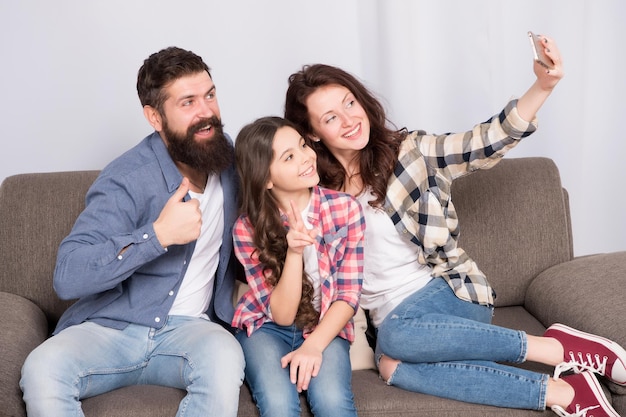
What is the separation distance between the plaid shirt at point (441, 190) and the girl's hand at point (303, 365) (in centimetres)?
44

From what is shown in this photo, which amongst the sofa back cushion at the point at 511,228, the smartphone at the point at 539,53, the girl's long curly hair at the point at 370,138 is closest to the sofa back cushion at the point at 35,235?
the girl's long curly hair at the point at 370,138

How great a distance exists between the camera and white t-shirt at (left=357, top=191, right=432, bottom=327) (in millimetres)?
2312

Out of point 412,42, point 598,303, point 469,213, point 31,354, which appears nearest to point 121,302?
point 31,354

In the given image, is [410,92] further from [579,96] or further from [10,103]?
[10,103]

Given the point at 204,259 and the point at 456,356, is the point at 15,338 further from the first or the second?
the point at 456,356

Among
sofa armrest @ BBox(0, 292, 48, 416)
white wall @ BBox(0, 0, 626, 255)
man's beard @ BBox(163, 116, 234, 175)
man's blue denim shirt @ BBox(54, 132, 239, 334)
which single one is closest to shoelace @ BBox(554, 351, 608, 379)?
man's blue denim shirt @ BBox(54, 132, 239, 334)

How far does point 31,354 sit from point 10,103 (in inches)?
55.2

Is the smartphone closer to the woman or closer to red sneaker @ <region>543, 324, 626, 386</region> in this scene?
the woman

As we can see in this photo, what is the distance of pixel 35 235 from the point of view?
98.9 inches

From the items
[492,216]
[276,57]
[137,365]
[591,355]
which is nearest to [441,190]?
[492,216]

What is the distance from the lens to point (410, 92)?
3.17 metres

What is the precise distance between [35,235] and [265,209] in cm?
78

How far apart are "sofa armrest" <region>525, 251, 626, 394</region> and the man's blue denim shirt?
0.95 metres

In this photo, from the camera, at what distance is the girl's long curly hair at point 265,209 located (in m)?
2.23
